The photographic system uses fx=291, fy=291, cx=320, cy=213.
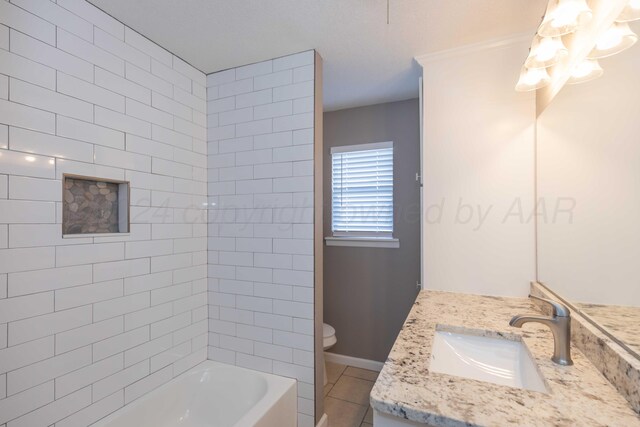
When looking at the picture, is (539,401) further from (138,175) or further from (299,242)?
(138,175)

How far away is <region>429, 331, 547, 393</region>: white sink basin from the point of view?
1077mm

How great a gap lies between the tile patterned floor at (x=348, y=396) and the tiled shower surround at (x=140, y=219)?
1.26 ft

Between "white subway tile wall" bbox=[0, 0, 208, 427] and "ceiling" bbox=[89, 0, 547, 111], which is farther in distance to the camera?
"ceiling" bbox=[89, 0, 547, 111]

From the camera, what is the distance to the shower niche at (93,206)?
139cm

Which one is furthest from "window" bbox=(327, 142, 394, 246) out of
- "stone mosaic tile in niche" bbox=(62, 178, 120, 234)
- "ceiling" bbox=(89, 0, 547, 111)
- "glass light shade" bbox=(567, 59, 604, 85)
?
"stone mosaic tile in niche" bbox=(62, 178, 120, 234)

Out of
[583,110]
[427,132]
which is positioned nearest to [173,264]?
[427,132]

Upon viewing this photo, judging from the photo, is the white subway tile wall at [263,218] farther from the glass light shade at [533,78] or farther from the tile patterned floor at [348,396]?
the glass light shade at [533,78]

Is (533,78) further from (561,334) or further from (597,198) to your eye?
(561,334)

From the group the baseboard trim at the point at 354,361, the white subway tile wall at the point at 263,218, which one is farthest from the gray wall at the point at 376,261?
the white subway tile wall at the point at 263,218

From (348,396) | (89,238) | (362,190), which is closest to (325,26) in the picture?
(362,190)

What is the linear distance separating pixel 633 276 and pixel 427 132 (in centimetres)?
125

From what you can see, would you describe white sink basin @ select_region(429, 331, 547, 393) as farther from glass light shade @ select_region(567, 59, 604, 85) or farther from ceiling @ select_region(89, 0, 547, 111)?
ceiling @ select_region(89, 0, 547, 111)

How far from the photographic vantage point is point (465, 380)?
846mm

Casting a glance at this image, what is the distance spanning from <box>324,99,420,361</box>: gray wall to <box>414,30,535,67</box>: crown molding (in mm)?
711
